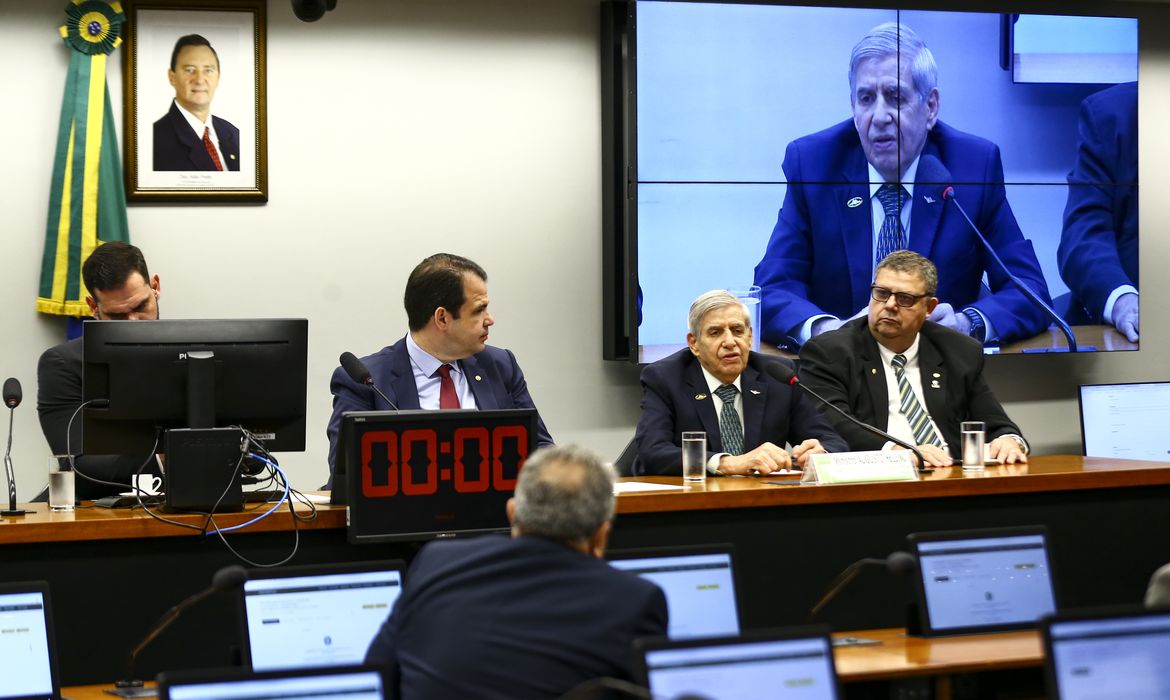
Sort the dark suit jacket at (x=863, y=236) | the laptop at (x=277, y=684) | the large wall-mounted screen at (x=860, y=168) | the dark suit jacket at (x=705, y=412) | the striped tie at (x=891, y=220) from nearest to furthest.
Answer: the laptop at (x=277, y=684) → the dark suit jacket at (x=705, y=412) → the large wall-mounted screen at (x=860, y=168) → the dark suit jacket at (x=863, y=236) → the striped tie at (x=891, y=220)

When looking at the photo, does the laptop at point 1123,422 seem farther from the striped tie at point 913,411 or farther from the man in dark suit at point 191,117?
the man in dark suit at point 191,117

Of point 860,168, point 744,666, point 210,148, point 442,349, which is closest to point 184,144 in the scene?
point 210,148

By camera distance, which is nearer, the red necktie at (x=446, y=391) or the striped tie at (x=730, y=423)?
the red necktie at (x=446, y=391)

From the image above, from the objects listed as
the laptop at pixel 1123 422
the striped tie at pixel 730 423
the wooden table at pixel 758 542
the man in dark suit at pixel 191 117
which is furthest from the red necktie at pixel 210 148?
the laptop at pixel 1123 422

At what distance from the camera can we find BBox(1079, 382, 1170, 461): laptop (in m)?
5.82

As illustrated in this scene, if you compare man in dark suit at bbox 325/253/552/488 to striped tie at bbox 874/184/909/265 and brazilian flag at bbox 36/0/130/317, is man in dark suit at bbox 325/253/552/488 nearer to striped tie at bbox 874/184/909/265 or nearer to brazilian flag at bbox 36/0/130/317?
brazilian flag at bbox 36/0/130/317

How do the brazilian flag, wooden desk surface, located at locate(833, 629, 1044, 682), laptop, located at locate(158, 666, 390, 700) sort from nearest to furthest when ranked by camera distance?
laptop, located at locate(158, 666, 390, 700) → wooden desk surface, located at locate(833, 629, 1044, 682) → the brazilian flag

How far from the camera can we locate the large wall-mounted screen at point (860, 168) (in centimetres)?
538

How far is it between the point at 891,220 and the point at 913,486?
7.17 ft

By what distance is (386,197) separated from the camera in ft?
17.7

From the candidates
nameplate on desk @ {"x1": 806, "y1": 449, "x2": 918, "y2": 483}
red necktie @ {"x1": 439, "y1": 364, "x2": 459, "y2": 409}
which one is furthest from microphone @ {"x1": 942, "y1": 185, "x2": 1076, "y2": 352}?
red necktie @ {"x1": 439, "y1": 364, "x2": 459, "y2": 409}

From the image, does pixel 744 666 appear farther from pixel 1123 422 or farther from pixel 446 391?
pixel 1123 422

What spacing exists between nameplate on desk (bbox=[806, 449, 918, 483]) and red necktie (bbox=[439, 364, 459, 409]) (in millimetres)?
1039

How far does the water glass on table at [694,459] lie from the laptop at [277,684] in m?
1.96
